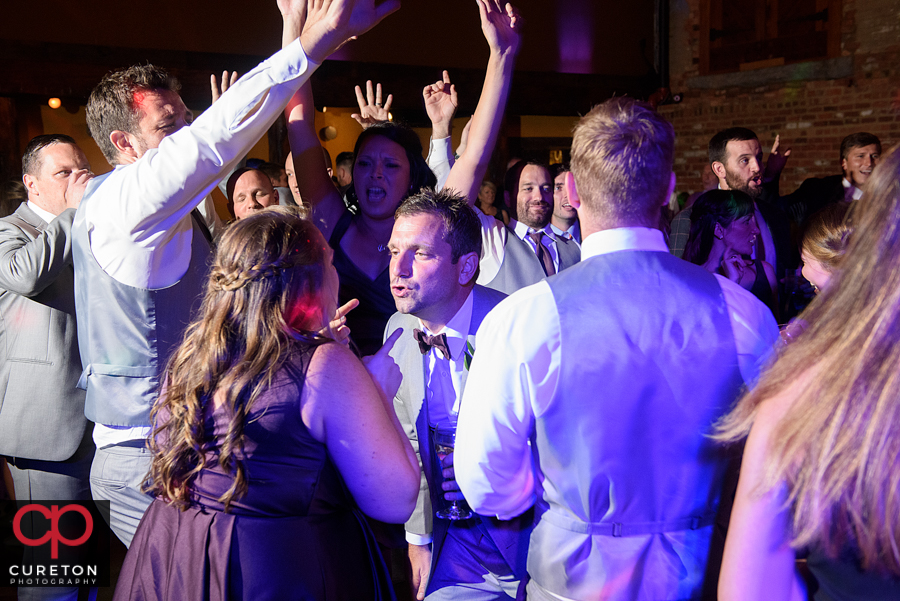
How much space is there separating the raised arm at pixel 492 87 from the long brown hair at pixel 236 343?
102 centimetres

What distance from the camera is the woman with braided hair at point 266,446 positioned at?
3.96 feet

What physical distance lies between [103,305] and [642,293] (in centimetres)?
127

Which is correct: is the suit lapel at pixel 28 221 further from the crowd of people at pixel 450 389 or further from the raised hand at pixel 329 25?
the raised hand at pixel 329 25

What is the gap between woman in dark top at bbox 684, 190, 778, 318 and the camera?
2777 mm

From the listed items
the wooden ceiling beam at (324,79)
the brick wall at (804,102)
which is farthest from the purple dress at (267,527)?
the brick wall at (804,102)

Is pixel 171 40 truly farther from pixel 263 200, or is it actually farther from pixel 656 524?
pixel 656 524

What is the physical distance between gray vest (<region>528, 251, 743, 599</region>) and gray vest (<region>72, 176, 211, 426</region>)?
1.01 metres

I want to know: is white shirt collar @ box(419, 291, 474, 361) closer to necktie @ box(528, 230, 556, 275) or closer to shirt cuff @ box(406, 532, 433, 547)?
shirt cuff @ box(406, 532, 433, 547)

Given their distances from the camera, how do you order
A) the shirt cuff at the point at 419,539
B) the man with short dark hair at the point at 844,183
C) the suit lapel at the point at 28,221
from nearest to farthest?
the shirt cuff at the point at 419,539, the suit lapel at the point at 28,221, the man with short dark hair at the point at 844,183

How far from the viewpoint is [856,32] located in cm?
720

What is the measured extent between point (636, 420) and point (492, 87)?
1329 millimetres

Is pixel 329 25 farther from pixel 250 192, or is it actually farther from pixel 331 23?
pixel 250 192

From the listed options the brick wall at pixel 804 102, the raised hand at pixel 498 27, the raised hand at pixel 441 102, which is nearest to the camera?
the raised hand at pixel 498 27

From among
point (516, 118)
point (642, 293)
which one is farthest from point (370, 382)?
point (516, 118)
